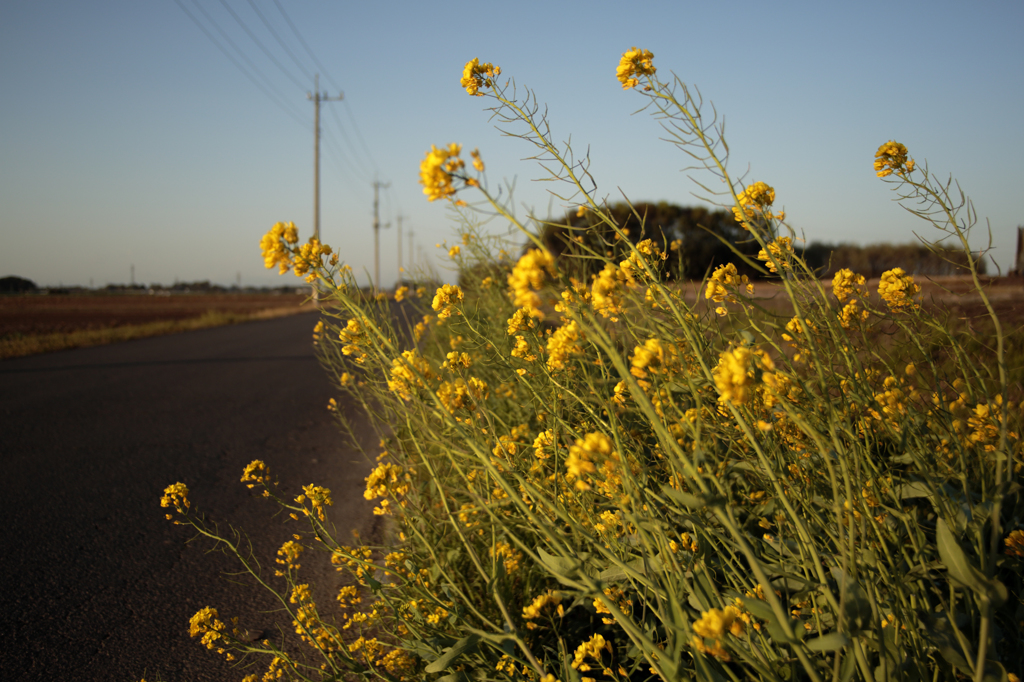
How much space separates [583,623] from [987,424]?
4.31 ft

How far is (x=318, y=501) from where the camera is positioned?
176cm

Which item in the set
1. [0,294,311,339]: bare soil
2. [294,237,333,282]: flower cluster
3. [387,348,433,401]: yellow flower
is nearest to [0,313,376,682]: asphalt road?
[387,348,433,401]: yellow flower

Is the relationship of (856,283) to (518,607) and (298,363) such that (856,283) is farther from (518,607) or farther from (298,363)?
(298,363)

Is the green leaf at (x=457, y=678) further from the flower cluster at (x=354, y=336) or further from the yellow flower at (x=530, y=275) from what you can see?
the yellow flower at (x=530, y=275)

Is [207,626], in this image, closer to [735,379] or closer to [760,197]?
[735,379]

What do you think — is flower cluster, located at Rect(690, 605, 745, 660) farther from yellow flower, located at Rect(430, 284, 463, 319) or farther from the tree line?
yellow flower, located at Rect(430, 284, 463, 319)

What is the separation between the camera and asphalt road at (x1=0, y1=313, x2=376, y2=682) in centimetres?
222

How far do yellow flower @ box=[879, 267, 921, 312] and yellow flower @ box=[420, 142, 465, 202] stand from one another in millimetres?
1402

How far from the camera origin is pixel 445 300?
181 centimetres

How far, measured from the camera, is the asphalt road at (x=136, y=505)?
87.5 inches

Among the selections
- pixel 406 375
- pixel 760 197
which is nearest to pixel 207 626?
pixel 406 375

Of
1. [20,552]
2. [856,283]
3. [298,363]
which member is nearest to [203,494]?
[20,552]

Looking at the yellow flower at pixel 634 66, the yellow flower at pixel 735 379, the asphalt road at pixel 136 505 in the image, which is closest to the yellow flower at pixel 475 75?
the yellow flower at pixel 634 66

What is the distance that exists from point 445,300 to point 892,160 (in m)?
1.46
